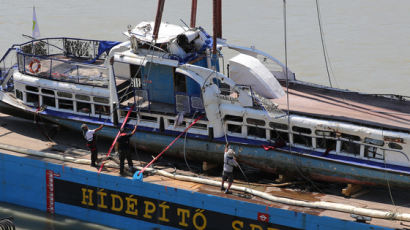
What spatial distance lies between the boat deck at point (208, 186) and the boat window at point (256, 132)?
1.03m

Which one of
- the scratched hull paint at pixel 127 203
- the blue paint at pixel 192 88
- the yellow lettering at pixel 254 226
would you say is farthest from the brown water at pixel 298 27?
the yellow lettering at pixel 254 226

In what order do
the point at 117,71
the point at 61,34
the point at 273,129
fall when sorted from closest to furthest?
the point at 273,129
the point at 117,71
the point at 61,34

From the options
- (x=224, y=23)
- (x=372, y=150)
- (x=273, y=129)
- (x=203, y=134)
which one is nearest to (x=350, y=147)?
(x=372, y=150)

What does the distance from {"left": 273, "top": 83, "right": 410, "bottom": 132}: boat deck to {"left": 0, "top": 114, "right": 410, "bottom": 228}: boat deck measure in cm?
166

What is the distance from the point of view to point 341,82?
1094 inches

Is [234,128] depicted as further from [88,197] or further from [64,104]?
[64,104]

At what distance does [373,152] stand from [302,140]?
1.73 m

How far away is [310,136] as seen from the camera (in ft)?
52.5

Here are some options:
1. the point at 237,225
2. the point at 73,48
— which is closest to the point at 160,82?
the point at 237,225

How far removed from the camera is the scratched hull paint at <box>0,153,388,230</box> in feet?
49.7

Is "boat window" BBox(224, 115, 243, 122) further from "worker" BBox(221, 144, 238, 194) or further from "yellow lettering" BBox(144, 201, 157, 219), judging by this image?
"yellow lettering" BBox(144, 201, 157, 219)

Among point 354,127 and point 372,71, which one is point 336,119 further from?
Answer: point 372,71

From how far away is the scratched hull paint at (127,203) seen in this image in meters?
15.1

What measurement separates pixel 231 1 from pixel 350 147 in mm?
23439
